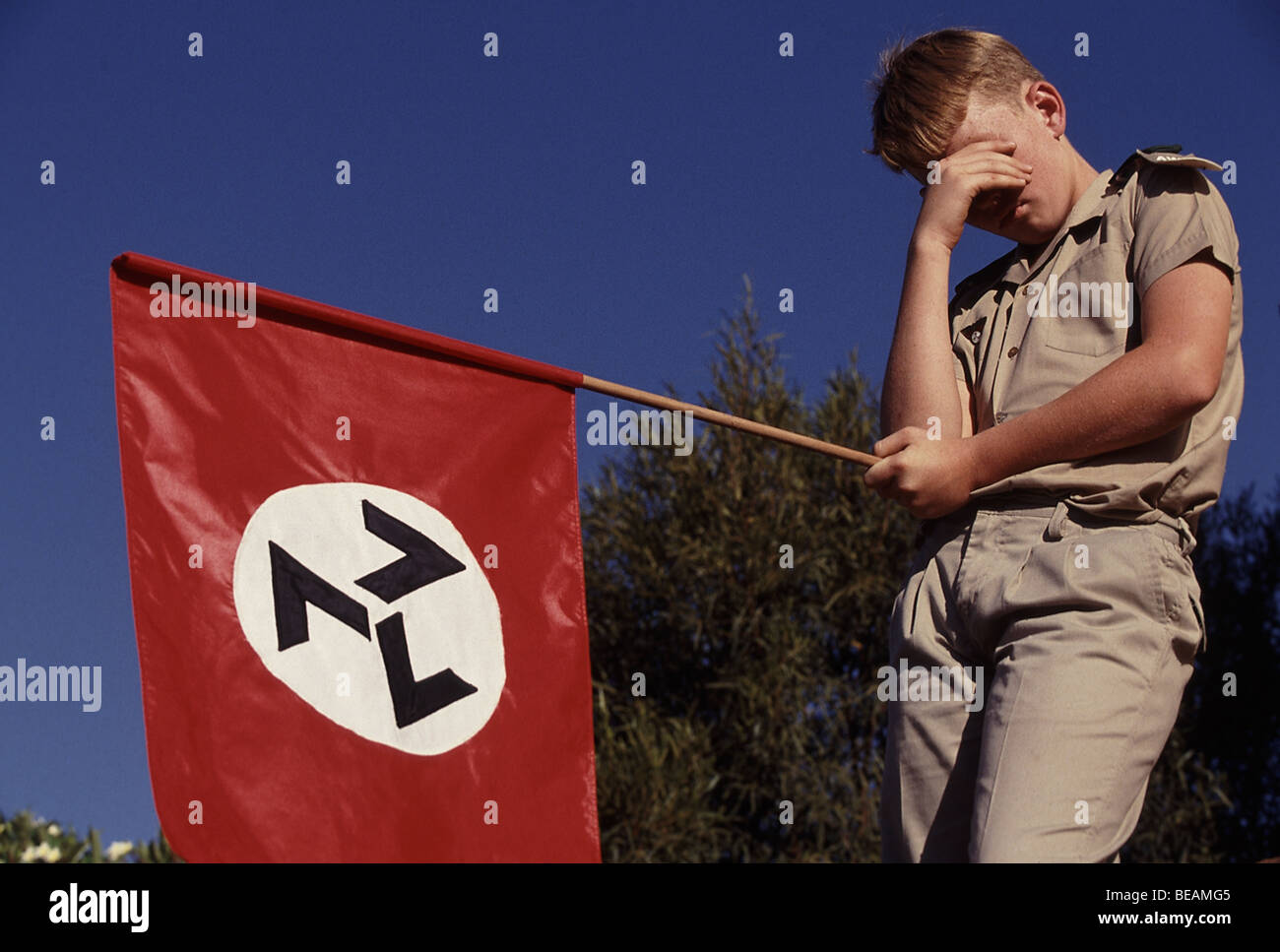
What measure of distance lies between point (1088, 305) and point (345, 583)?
1437 mm

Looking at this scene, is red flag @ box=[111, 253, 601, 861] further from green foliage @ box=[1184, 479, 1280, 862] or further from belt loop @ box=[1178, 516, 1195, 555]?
green foliage @ box=[1184, 479, 1280, 862]

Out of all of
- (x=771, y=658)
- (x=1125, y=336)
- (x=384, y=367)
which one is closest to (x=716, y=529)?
(x=771, y=658)

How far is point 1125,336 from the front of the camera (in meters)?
2.29

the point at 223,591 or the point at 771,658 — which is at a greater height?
the point at 223,591

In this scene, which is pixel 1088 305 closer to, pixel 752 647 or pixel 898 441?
pixel 898 441

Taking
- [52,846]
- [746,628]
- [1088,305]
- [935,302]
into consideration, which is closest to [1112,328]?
[1088,305]

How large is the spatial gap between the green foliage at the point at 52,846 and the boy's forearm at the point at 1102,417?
10.4ft

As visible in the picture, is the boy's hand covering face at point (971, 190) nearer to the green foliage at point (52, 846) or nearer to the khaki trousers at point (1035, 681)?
the khaki trousers at point (1035, 681)

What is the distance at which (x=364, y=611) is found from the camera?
2674mm

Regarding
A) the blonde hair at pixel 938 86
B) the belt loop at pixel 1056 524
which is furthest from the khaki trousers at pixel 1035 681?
the blonde hair at pixel 938 86

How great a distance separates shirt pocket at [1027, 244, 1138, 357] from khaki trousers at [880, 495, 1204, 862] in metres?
0.29

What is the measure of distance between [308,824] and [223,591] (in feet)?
1.47

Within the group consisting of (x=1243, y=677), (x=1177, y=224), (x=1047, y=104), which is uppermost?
(x=1047, y=104)

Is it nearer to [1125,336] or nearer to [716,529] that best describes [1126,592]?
[1125,336]
